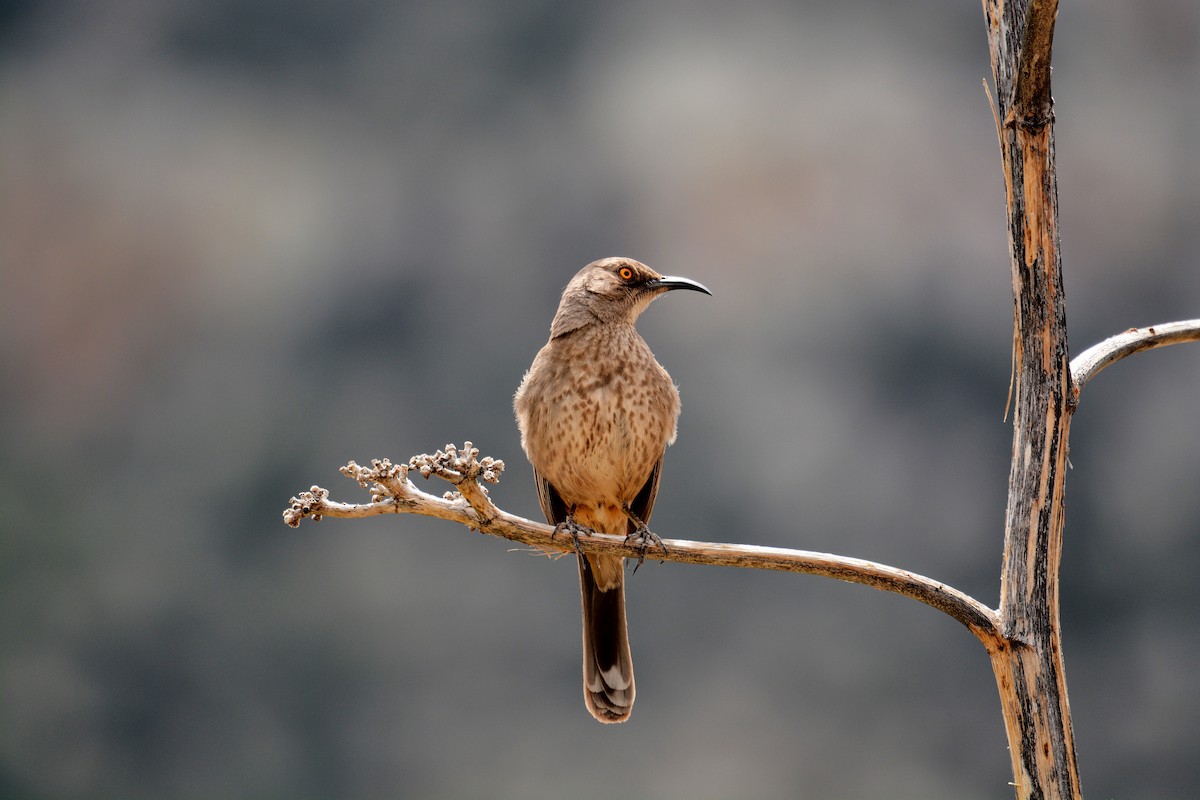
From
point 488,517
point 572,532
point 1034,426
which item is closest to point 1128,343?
point 1034,426

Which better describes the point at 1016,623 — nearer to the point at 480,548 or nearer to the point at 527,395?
the point at 527,395

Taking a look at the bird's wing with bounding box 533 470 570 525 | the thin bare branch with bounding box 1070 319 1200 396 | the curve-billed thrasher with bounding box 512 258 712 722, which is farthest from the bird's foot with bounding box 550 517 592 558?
the thin bare branch with bounding box 1070 319 1200 396

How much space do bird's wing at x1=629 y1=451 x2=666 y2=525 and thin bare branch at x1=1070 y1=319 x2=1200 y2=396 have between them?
6.10 ft

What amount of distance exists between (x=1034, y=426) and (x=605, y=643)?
2.09 m

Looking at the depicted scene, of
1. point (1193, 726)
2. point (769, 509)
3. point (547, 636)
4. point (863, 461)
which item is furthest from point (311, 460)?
point (1193, 726)

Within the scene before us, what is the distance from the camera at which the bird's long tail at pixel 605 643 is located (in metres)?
4.17

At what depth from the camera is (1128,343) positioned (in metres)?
2.99

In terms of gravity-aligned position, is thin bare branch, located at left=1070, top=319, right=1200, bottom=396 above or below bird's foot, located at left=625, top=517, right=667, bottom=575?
above

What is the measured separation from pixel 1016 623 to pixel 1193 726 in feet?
16.8

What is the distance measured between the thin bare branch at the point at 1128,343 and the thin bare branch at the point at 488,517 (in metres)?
0.72

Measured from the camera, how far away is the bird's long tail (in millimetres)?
4172

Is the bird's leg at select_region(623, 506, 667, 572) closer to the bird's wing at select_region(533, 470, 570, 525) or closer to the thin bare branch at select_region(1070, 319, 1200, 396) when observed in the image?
the bird's wing at select_region(533, 470, 570, 525)

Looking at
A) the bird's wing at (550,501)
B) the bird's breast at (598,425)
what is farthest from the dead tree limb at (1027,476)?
the bird's wing at (550,501)

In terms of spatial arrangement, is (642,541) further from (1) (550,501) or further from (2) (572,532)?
(1) (550,501)
